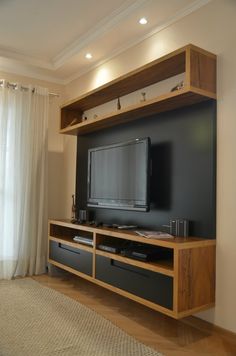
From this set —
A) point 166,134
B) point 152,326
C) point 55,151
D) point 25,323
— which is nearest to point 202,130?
point 166,134

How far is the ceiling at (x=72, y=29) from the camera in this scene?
9.07 feet

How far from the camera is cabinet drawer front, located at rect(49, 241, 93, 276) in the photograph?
10.2 ft

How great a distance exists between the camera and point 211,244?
2.38 meters

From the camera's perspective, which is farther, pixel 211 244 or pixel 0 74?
pixel 0 74

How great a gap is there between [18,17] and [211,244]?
2659 mm

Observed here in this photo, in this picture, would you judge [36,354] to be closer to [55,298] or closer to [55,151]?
[55,298]

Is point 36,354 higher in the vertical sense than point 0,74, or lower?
lower

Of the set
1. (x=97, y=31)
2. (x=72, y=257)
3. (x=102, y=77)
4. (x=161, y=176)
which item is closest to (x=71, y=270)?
(x=72, y=257)

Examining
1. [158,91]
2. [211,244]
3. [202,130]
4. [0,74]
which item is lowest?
[211,244]

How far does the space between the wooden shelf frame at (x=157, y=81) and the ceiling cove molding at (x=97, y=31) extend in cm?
51

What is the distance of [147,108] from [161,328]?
1.77 m

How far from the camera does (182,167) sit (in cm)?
269

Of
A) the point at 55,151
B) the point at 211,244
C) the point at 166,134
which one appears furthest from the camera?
the point at 55,151

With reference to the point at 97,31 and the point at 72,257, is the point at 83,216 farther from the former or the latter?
the point at 97,31
